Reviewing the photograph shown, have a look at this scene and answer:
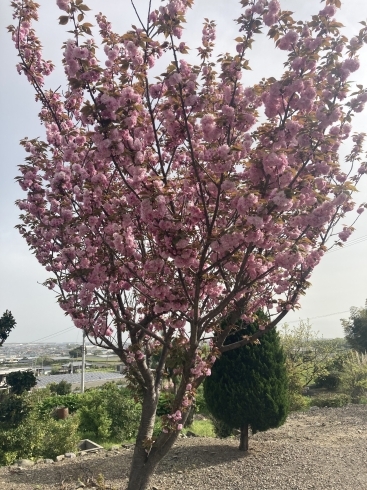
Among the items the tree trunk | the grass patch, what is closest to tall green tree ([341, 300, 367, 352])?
the grass patch

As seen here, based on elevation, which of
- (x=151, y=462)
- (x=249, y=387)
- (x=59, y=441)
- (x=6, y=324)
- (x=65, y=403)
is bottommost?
(x=65, y=403)

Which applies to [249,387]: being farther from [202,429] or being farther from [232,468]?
[202,429]

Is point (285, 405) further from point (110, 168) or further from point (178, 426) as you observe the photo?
point (110, 168)

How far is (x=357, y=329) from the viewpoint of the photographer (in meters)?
28.8

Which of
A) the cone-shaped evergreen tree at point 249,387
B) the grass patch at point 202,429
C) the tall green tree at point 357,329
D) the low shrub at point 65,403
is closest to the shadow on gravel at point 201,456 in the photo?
the cone-shaped evergreen tree at point 249,387

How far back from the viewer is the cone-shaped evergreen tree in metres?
6.70

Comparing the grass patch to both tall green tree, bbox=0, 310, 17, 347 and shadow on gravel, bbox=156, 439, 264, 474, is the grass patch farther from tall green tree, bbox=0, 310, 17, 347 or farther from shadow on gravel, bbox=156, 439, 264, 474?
tall green tree, bbox=0, 310, 17, 347

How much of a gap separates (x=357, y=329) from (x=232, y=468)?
2553cm

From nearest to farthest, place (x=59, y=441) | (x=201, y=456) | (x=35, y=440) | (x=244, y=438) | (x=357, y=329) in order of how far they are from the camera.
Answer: (x=201, y=456) < (x=244, y=438) < (x=35, y=440) < (x=59, y=441) < (x=357, y=329)

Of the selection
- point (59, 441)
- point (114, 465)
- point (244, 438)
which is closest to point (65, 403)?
point (59, 441)

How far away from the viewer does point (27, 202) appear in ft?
14.9

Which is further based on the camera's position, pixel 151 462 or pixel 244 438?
pixel 244 438

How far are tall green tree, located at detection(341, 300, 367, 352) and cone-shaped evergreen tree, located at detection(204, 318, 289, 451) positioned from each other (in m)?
23.7

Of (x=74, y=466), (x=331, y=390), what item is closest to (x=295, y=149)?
(x=74, y=466)
